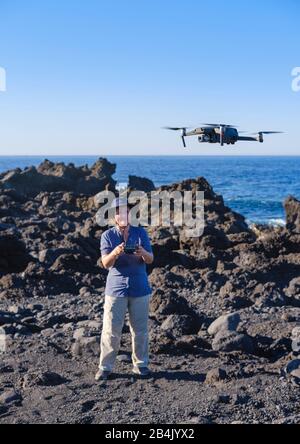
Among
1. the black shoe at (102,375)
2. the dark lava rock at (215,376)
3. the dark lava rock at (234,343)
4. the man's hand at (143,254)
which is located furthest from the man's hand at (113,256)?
the dark lava rock at (234,343)

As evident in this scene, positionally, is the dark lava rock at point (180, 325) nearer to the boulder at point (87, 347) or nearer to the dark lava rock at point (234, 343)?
the dark lava rock at point (234, 343)

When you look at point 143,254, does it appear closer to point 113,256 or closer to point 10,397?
point 113,256

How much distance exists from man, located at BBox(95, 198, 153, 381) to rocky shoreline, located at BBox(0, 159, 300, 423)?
54 cm

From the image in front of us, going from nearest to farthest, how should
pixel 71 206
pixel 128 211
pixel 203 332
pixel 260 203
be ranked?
1. pixel 128 211
2. pixel 203 332
3. pixel 71 206
4. pixel 260 203

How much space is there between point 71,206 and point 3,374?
19152mm

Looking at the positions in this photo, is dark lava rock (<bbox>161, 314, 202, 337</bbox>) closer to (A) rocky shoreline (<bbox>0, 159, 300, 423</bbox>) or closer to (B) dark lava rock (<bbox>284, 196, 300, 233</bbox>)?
(A) rocky shoreline (<bbox>0, 159, 300, 423</bbox>)

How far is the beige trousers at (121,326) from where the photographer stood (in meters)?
6.66

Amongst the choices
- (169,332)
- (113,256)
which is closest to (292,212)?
(169,332)

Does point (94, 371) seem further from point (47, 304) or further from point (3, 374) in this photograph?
point (47, 304)

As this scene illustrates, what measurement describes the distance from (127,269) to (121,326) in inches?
24.9

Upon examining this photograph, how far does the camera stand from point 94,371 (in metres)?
7.14

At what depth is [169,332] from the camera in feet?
28.1

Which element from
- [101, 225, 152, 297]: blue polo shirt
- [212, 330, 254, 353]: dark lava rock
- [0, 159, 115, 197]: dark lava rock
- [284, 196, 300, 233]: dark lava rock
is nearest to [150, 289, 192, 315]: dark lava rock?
[212, 330, 254, 353]: dark lava rock

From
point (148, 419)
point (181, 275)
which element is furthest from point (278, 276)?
point (148, 419)
